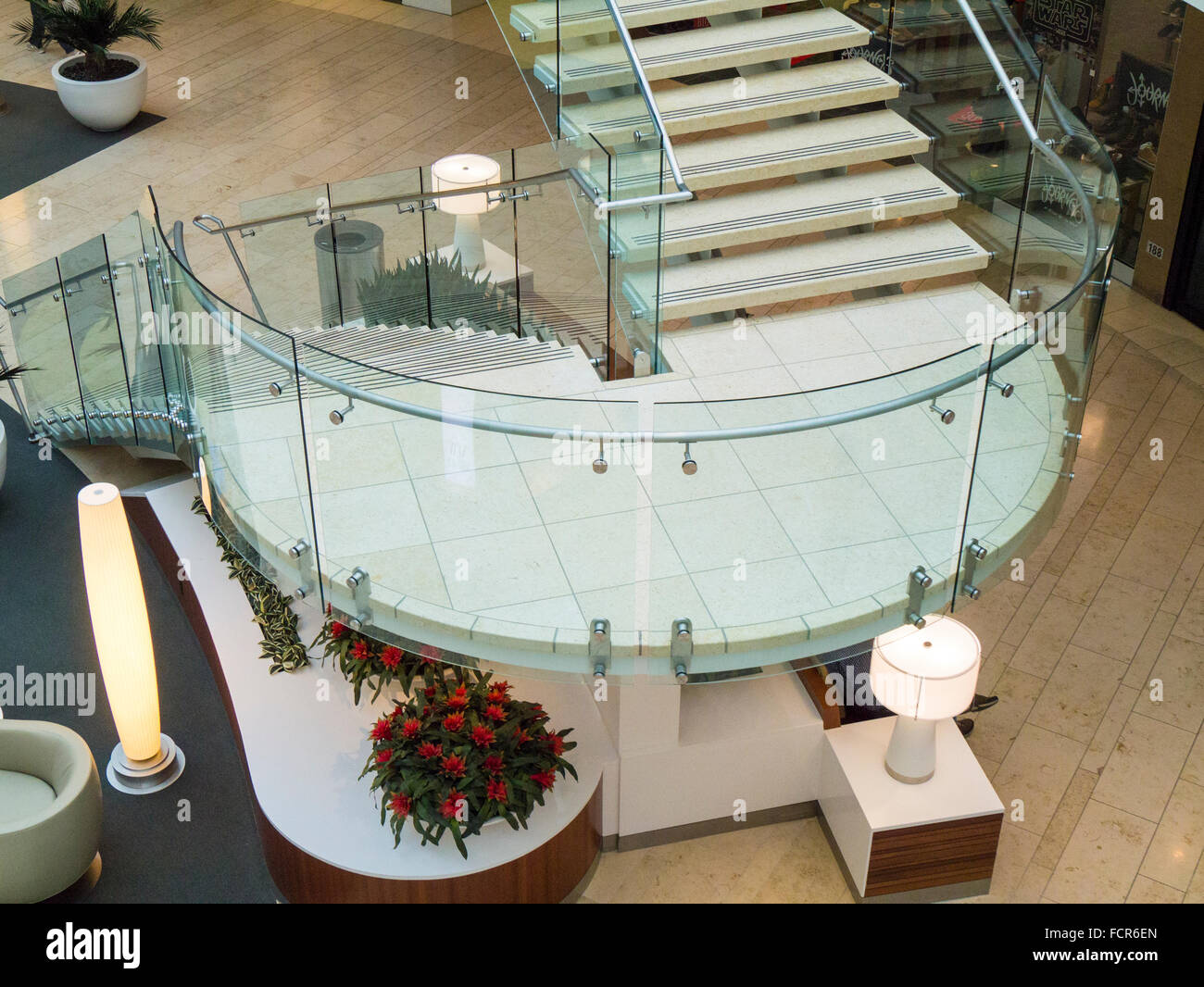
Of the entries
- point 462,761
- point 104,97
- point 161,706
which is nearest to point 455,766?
point 462,761

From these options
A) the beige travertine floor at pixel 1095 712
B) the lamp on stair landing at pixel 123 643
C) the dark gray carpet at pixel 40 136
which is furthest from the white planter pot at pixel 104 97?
the beige travertine floor at pixel 1095 712

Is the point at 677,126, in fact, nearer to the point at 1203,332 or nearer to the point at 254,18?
the point at 1203,332

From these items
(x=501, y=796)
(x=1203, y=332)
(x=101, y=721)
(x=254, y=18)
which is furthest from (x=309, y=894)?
(x=254, y=18)

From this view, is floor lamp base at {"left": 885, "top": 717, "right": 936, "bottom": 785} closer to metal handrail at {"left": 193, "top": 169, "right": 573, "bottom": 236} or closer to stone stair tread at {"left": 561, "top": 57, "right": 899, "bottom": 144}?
stone stair tread at {"left": 561, "top": 57, "right": 899, "bottom": 144}

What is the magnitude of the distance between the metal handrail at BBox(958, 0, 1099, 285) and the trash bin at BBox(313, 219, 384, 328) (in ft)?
10.9

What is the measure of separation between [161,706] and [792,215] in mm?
4043

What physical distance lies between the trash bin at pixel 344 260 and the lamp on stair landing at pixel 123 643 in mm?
2325

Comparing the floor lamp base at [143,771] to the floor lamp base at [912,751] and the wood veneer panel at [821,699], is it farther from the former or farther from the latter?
the floor lamp base at [912,751]

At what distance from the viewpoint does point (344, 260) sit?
8039 mm

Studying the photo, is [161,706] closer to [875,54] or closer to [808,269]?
[808,269]

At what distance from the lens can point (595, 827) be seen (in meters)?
6.47

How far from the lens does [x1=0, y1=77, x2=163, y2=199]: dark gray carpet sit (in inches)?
456

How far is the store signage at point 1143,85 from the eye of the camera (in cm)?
979
